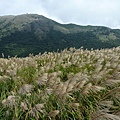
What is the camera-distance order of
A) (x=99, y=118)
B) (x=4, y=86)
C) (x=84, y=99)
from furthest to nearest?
(x=4, y=86)
(x=84, y=99)
(x=99, y=118)

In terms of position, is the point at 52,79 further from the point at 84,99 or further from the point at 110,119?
the point at 110,119

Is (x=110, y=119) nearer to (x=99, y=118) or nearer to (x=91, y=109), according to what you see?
(x=99, y=118)

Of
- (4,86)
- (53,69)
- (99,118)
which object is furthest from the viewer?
(53,69)

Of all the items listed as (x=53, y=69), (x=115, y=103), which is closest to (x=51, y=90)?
(x=115, y=103)

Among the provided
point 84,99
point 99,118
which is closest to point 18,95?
point 84,99

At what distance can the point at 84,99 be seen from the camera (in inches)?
216

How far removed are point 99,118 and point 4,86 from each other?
8.72 ft

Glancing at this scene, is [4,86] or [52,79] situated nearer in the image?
[52,79]

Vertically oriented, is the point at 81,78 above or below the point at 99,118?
above

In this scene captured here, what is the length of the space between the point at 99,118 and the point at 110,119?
0.22 metres

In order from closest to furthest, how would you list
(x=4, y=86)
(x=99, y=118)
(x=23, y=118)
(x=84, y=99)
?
(x=99, y=118) < (x=23, y=118) < (x=84, y=99) < (x=4, y=86)

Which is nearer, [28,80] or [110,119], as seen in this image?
[110,119]

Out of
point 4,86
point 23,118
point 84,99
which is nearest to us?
point 23,118

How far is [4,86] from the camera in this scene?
19.9 ft
